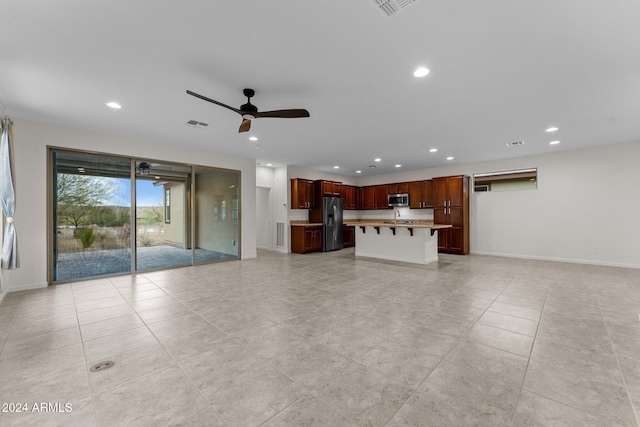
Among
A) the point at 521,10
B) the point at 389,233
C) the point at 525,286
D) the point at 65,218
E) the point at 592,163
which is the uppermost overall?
the point at 521,10

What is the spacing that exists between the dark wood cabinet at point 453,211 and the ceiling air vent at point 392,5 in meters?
6.55

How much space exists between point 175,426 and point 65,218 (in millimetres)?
5010

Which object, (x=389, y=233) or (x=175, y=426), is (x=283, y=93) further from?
(x=389, y=233)

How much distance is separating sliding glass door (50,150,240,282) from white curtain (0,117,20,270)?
70 cm

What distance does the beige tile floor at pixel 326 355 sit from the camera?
1.56m

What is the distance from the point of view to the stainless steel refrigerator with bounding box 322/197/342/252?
328 inches

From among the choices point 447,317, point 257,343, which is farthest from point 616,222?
point 257,343

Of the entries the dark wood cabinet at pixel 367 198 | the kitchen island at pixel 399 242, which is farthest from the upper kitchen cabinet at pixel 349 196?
the kitchen island at pixel 399 242

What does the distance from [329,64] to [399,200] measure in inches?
269

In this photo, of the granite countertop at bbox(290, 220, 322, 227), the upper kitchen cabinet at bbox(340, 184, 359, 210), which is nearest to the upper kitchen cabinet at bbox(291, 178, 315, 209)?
the granite countertop at bbox(290, 220, 322, 227)

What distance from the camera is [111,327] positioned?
108 inches

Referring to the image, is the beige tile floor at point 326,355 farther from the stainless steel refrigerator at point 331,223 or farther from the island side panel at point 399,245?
the stainless steel refrigerator at point 331,223

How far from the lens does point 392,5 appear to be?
1.85 metres

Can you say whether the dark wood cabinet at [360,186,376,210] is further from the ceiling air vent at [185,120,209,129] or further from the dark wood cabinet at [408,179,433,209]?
the ceiling air vent at [185,120,209,129]
